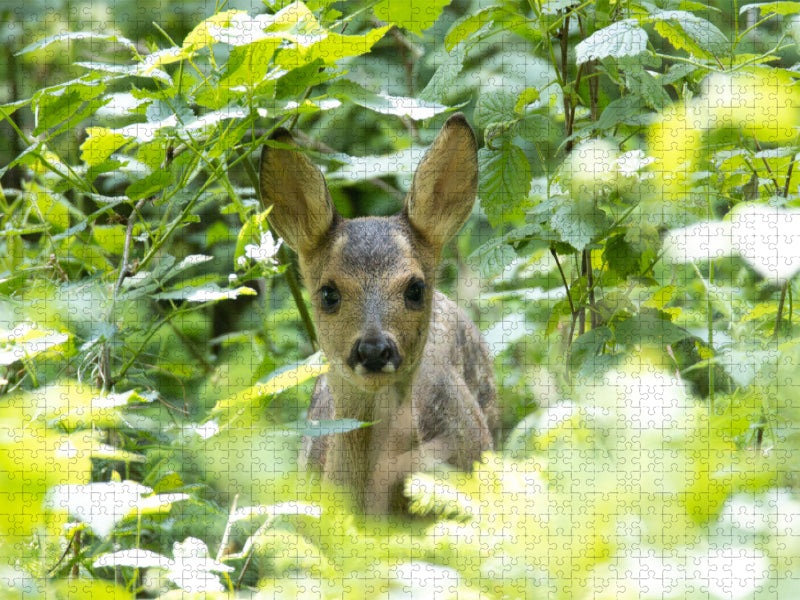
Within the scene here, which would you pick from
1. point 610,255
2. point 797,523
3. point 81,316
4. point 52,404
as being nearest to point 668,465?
point 797,523

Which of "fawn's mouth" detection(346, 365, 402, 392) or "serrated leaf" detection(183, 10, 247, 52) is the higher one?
"serrated leaf" detection(183, 10, 247, 52)

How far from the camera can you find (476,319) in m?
5.25

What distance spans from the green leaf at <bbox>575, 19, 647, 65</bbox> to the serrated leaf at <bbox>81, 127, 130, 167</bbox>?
1458 millimetres

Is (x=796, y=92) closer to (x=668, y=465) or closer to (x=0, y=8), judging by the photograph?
(x=668, y=465)

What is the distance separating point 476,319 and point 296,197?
1.96m

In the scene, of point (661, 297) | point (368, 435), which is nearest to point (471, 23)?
point (661, 297)

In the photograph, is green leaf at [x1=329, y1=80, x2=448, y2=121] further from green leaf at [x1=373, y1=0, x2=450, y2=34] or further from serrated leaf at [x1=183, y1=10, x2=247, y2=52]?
serrated leaf at [x1=183, y1=10, x2=247, y2=52]

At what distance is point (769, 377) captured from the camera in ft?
6.51

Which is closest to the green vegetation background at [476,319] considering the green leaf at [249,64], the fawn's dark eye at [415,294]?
the green leaf at [249,64]

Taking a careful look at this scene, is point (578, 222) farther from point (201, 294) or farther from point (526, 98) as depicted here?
point (201, 294)

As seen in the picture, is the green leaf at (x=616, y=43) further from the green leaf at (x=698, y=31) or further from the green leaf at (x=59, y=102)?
the green leaf at (x=59, y=102)

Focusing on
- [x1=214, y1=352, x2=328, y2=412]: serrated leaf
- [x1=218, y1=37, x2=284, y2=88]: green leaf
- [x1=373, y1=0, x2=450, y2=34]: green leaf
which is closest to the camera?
[x1=214, y1=352, x2=328, y2=412]: serrated leaf

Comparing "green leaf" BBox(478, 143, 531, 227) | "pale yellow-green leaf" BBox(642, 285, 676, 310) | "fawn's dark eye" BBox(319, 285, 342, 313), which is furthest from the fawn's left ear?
"pale yellow-green leaf" BBox(642, 285, 676, 310)

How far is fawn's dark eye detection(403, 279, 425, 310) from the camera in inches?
135
